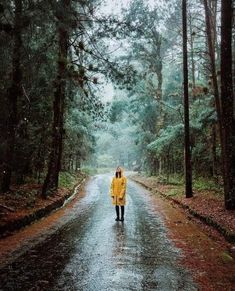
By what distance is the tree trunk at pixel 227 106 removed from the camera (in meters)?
14.6

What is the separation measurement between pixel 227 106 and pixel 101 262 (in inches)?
327

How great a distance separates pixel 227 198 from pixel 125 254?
6627 mm

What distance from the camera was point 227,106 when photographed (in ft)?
48.3

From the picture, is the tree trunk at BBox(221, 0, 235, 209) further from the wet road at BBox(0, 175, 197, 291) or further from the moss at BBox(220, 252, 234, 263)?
the moss at BBox(220, 252, 234, 263)

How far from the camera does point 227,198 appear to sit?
→ 48.8 feet

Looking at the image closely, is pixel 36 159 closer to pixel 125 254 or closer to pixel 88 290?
pixel 125 254

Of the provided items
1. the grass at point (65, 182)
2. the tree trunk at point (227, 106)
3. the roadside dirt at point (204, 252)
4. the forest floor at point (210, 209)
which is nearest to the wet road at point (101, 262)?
the roadside dirt at point (204, 252)

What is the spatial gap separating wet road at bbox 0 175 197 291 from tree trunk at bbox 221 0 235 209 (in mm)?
2873

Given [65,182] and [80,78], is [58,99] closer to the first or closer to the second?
[80,78]

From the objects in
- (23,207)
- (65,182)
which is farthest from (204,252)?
(65,182)

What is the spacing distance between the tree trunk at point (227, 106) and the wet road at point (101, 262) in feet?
9.43

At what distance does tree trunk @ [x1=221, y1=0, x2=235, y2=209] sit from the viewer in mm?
14578

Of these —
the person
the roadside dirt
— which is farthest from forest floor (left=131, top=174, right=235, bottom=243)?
the person

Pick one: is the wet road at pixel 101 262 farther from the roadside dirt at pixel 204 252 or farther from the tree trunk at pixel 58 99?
the tree trunk at pixel 58 99
